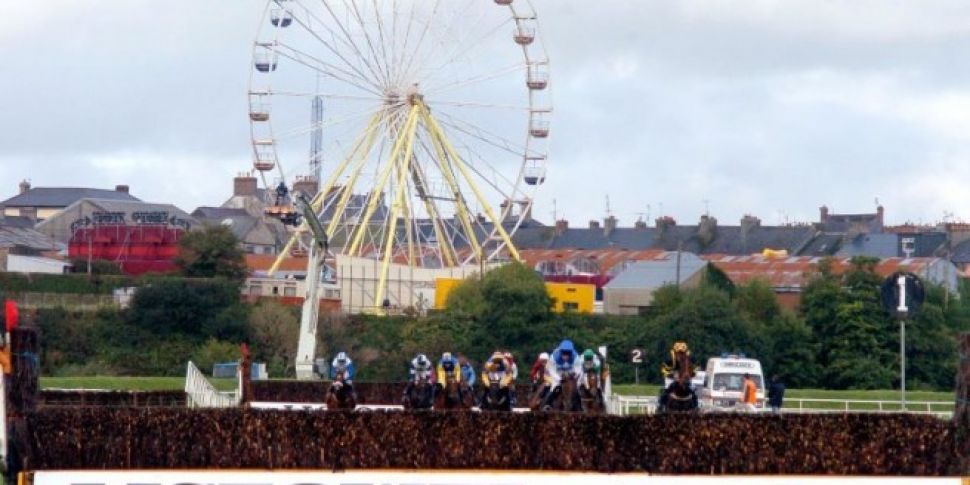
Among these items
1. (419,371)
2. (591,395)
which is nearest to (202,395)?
(419,371)

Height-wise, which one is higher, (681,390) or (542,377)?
(542,377)

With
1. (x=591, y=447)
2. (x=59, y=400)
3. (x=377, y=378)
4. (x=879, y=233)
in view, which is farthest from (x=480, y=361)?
(x=879, y=233)

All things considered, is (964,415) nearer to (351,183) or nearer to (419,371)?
(419,371)

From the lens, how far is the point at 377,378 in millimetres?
88062

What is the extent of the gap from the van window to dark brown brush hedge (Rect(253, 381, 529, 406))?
421 cm

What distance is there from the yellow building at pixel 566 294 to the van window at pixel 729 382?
56998 mm

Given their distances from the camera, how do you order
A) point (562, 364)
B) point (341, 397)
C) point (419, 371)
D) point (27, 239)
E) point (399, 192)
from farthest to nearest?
point (27, 239), point (399, 192), point (419, 371), point (341, 397), point (562, 364)

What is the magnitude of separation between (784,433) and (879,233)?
136664 mm

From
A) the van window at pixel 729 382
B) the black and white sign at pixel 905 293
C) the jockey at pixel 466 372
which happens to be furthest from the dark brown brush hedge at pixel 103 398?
the black and white sign at pixel 905 293

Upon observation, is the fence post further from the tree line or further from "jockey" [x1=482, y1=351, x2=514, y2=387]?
the tree line

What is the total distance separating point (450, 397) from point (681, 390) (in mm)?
4155

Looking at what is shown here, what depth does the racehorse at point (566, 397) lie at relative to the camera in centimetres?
3403

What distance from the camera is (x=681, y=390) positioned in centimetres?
3431

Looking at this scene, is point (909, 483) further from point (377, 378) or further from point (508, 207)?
point (508, 207)
